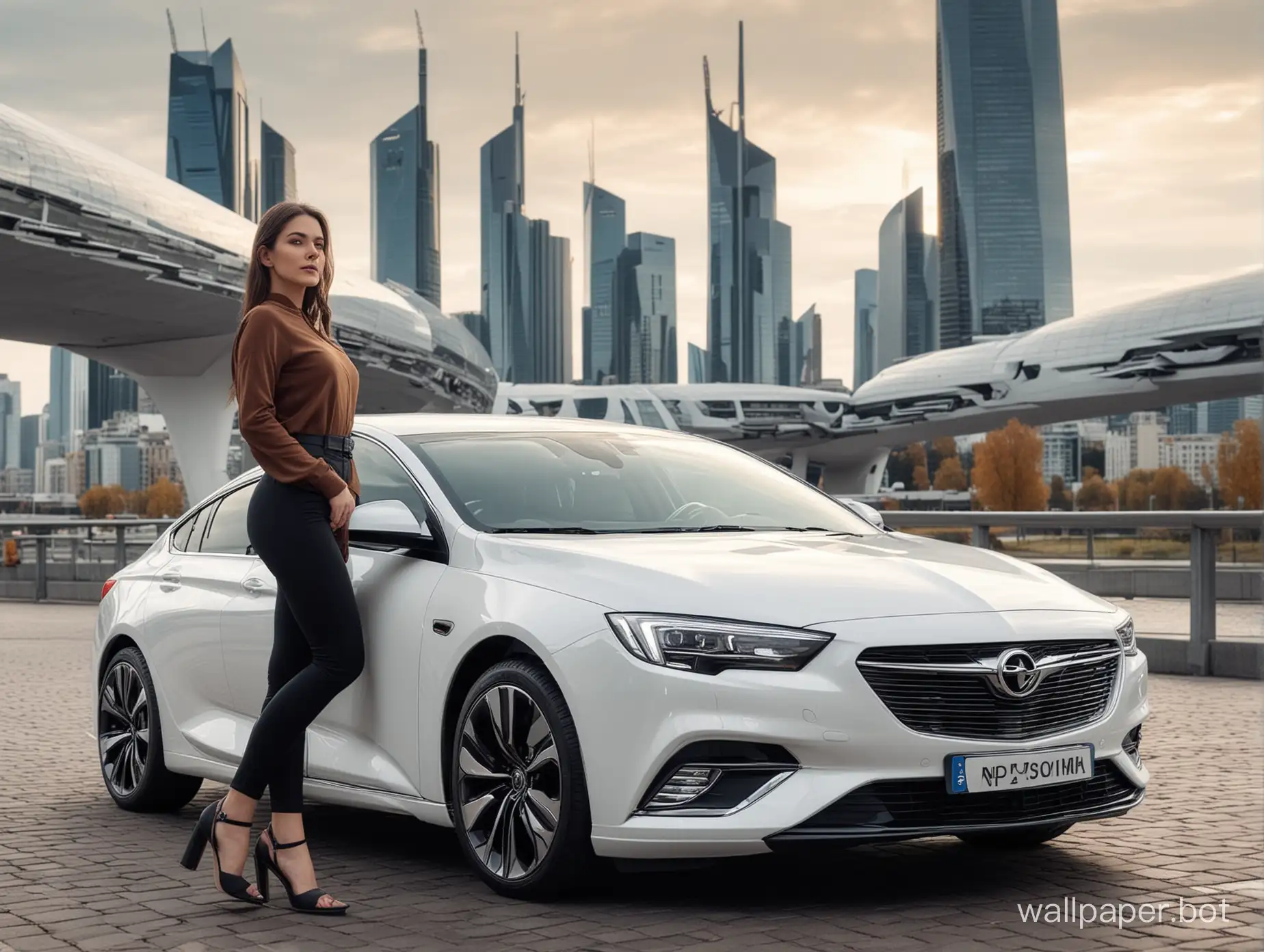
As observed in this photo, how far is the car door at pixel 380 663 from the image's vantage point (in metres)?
4.96

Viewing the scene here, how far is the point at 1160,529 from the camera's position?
470 inches

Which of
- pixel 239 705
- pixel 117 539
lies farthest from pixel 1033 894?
pixel 117 539

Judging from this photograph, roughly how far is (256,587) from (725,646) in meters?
2.20

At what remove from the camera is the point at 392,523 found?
198 inches

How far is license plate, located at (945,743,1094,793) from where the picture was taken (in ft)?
13.9

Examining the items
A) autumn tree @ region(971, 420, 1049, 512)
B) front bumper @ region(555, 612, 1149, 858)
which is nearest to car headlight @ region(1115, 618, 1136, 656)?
front bumper @ region(555, 612, 1149, 858)

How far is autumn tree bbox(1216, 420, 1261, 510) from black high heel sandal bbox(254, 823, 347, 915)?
118 meters

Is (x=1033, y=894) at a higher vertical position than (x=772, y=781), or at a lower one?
lower

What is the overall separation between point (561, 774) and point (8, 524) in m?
24.1

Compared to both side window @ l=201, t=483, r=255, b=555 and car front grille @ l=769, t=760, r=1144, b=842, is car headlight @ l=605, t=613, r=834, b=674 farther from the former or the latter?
side window @ l=201, t=483, r=255, b=555

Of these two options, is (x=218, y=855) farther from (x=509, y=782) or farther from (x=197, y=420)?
(x=197, y=420)

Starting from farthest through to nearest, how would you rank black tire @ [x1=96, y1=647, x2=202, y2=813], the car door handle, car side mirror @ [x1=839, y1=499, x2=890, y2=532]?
black tire @ [x1=96, y1=647, x2=202, y2=813] < car side mirror @ [x1=839, y1=499, x2=890, y2=532] < the car door handle

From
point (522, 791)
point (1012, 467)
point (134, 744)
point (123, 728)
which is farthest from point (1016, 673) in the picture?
point (1012, 467)

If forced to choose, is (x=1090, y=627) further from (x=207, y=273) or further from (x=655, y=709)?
(x=207, y=273)
